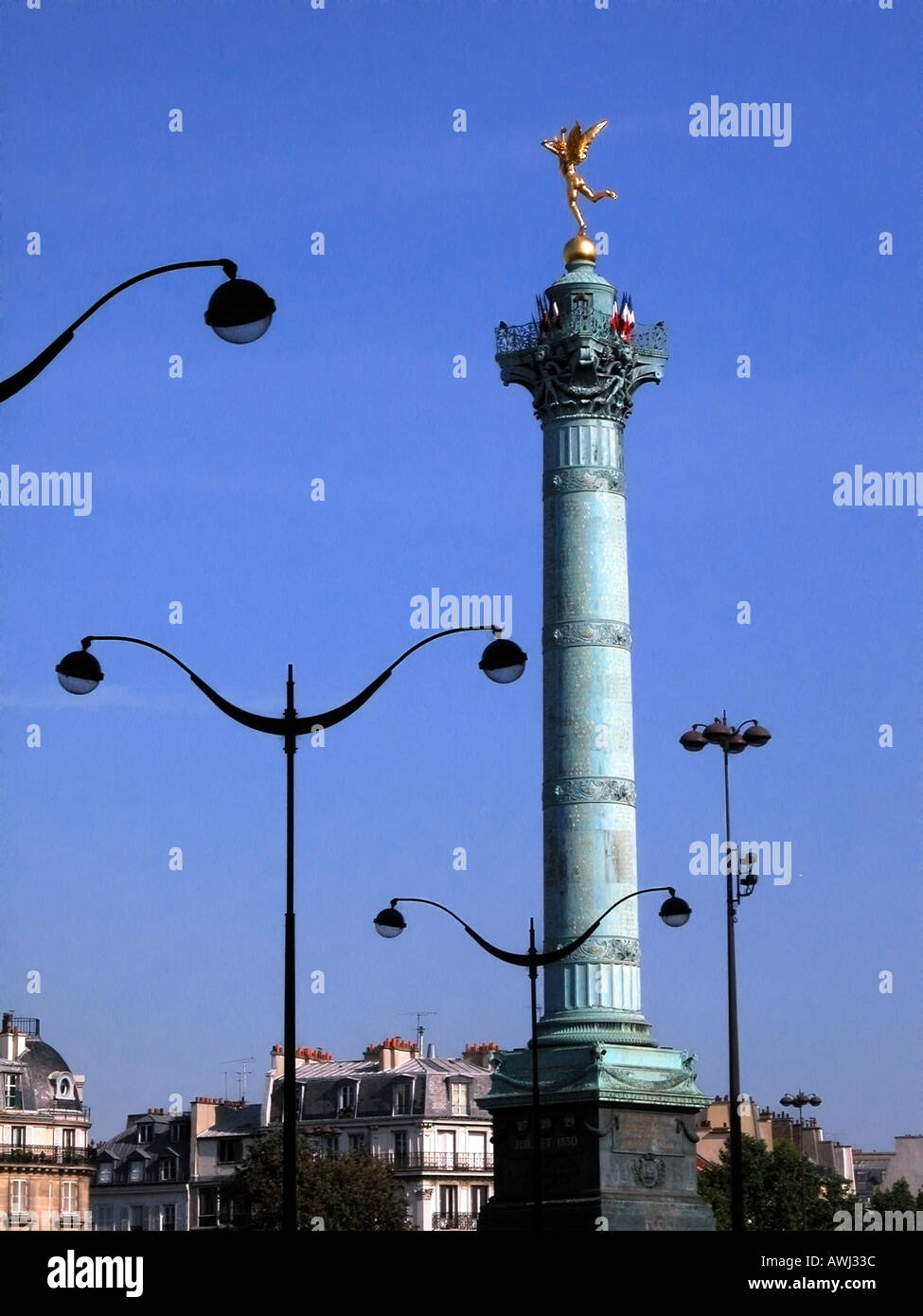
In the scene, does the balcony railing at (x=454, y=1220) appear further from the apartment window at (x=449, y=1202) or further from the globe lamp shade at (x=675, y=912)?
the globe lamp shade at (x=675, y=912)

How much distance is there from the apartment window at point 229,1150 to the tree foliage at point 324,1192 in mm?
18348

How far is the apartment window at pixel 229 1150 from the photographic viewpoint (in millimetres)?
114562

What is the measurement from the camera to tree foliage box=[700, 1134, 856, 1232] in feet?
339

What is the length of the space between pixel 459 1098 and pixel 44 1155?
18.7 metres

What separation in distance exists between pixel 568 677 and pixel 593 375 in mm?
8334

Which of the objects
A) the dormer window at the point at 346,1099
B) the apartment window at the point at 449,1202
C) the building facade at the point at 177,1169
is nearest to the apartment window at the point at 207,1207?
the building facade at the point at 177,1169

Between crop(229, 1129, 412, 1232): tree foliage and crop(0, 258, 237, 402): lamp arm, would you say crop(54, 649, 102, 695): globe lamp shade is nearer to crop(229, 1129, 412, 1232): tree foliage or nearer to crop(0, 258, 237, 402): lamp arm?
crop(0, 258, 237, 402): lamp arm

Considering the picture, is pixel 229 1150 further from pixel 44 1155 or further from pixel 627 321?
pixel 627 321

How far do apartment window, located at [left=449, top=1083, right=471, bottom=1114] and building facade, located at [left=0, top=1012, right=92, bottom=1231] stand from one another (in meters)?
15.5

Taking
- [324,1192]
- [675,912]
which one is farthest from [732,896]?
[324,1192]

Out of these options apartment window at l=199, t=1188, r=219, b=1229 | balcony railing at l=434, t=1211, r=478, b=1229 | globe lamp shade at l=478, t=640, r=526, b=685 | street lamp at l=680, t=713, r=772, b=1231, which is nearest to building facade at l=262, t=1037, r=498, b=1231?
balcony railing at l=434, t=1211, r=478, b=1229
